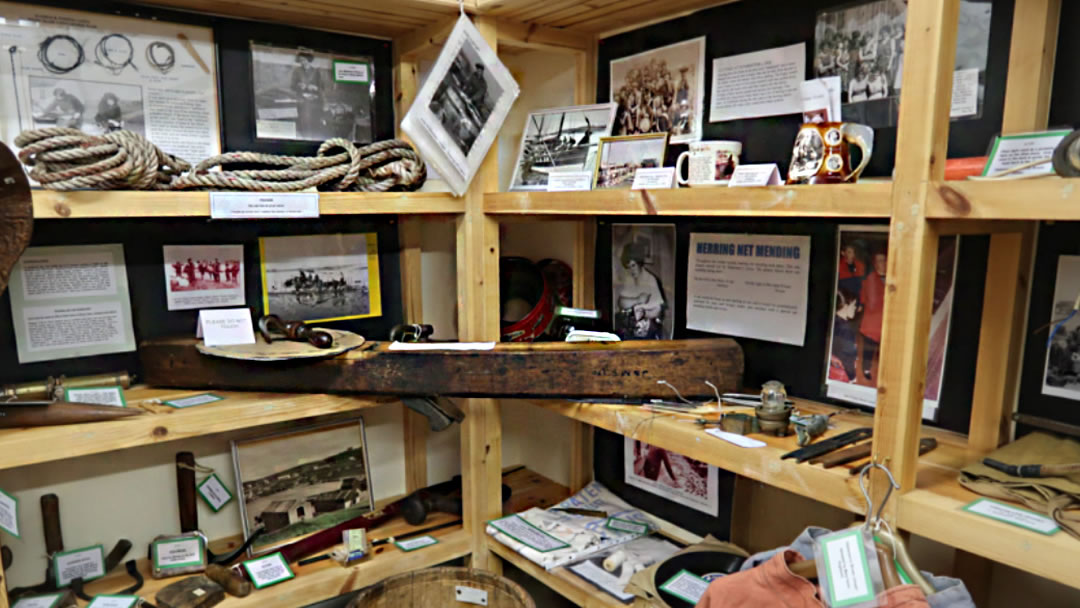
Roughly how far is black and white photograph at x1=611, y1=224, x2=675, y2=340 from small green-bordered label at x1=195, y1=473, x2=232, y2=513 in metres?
1.13

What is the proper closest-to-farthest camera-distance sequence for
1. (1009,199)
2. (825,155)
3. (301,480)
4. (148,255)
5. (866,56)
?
1. (1009,199)
2. (825,155)
3. (866,56)
4. (148,255)
5. (301,480)

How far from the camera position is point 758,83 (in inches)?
60.2

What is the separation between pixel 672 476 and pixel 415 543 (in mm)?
704

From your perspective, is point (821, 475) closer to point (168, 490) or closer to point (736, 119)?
point (736, 119)

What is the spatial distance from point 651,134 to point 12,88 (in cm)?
140

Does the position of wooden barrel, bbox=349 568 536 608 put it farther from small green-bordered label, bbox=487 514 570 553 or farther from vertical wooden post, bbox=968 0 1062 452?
vertical wooden post, bbox=968 0 1062 452

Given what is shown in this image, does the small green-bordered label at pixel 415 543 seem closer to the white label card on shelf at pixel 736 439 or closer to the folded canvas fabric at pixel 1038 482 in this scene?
the white label card on shelf at pixel 736 439

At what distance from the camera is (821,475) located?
3.54ft

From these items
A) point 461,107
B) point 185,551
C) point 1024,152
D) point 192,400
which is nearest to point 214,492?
point 185,551

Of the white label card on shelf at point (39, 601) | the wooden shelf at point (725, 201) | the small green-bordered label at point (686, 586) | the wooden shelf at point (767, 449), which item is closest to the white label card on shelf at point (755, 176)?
the wooden shelf at point (725, 201)

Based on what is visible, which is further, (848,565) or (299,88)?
(299,88)

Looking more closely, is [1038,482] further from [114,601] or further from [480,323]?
[114,601]

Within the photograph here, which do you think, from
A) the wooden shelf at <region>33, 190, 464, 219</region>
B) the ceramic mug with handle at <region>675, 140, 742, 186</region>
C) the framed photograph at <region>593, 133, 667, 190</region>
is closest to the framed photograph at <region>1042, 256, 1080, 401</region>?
the ceramic mug with handle at <region>675, 140, 742, 186</region>

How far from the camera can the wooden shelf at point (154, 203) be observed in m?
1.25
